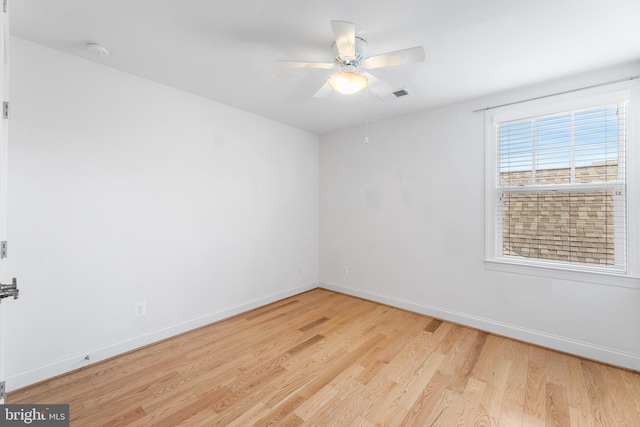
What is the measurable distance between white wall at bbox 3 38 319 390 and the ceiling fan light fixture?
5.80 feet

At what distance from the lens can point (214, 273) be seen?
3098mm

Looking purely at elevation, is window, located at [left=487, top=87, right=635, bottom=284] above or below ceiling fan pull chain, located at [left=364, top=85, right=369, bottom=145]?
below

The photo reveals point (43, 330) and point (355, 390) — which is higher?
point (43, 330)

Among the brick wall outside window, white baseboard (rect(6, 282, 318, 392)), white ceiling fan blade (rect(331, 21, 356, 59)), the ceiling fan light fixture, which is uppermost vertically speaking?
white ceiling fan blade (rect(331, 21, 356, 59))

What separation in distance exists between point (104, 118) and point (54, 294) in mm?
1470

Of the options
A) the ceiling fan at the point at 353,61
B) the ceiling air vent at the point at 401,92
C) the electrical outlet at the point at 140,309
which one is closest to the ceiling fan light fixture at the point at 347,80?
the ceiling fan at the point at 353,61

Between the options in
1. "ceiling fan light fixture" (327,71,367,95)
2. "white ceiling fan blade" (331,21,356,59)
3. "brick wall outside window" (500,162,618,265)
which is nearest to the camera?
"white ceiling fan blade" (331,21,356,59)

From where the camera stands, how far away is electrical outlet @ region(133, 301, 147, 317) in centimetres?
249

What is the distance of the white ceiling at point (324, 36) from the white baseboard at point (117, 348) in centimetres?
241

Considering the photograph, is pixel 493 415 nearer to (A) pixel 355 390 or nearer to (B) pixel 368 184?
(A) pixel 355 390

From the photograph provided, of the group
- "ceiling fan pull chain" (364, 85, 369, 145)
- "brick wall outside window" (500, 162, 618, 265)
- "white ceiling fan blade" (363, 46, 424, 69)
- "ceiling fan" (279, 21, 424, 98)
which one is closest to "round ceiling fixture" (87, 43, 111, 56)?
"ceiling fan" (279, 21, 424, 98)

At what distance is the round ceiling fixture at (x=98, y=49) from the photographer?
200 centimetres

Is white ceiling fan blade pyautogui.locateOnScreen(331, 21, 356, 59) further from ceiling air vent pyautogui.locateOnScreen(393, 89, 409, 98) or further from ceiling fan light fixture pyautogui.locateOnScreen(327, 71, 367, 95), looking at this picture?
ceiling air vent pyautogui.locateOnScreen(393, 89, 409, 98)

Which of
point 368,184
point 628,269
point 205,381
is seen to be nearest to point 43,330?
point 205,381
